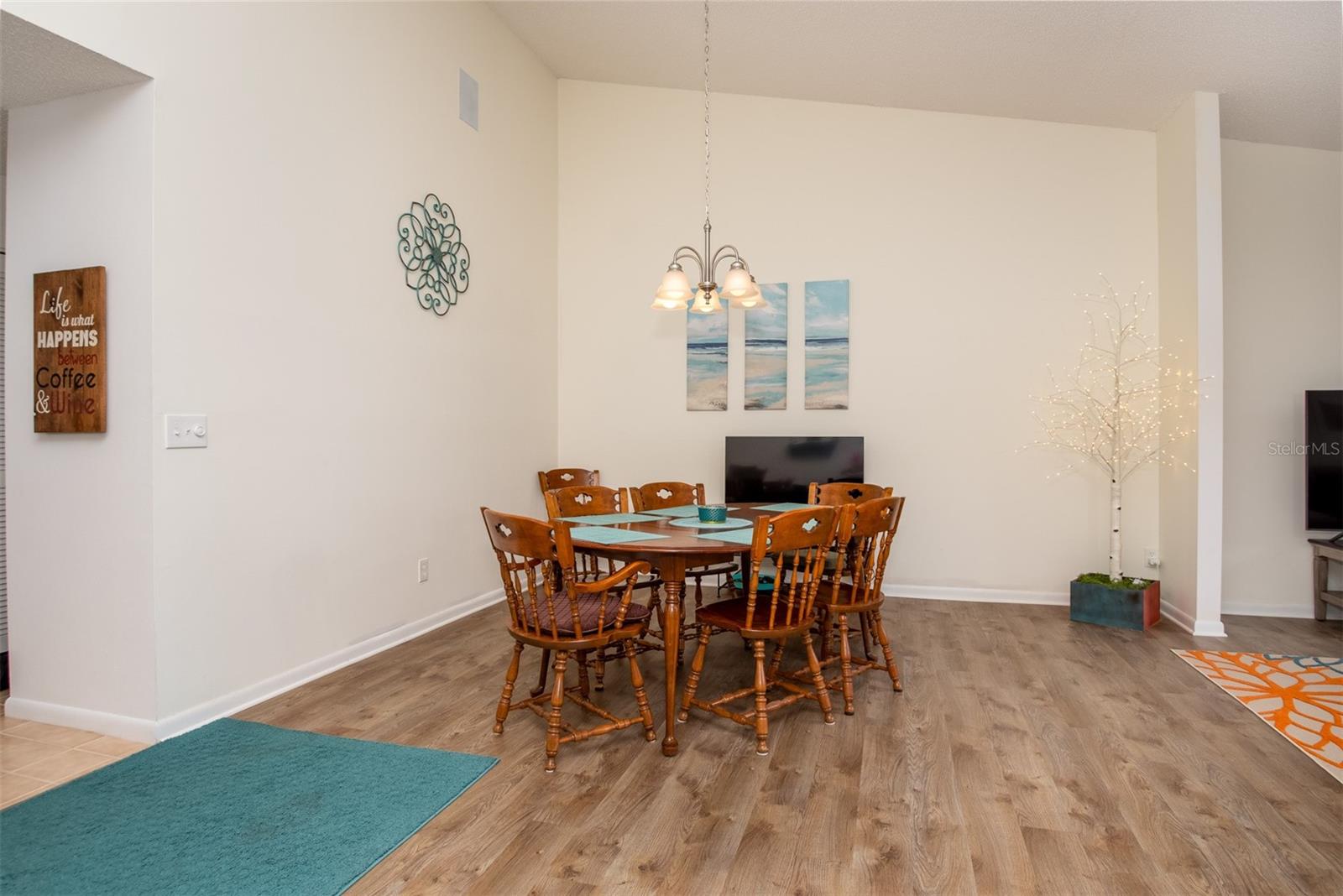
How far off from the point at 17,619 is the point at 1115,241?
20.5ft

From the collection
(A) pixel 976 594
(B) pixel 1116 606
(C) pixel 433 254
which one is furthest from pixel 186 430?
(B) pixel 1116 606

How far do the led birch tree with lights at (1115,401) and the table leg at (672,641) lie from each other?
337 cm

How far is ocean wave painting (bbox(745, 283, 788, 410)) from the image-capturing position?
539 centimetres

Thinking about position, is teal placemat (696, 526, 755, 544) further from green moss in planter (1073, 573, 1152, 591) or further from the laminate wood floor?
green moss in planter (1073, 573, 1152, 591)

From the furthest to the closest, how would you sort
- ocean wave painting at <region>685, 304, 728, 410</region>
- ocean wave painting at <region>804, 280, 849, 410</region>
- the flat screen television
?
ocean wave painting at <region>685, 304, 728, 410</region> → ocean wave painting at <region>804, 280, 849, 410</region> → the flat screen television

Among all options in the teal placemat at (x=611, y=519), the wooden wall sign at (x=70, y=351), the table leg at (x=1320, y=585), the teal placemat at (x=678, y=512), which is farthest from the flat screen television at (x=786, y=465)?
the wooden wall sign at (x=70, y=351)

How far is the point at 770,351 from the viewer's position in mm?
5406

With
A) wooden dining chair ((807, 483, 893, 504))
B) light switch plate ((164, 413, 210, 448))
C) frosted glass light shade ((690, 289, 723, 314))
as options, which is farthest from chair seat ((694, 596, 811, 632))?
light switch plate ((164, 413, 210, 448))

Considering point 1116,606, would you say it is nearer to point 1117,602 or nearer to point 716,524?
point 1117,602

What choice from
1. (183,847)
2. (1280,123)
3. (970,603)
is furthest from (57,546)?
(1280,123)

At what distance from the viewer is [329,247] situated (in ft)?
11.5

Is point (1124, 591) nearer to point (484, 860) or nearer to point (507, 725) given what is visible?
point (507, 725)

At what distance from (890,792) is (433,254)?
3608 millimetres

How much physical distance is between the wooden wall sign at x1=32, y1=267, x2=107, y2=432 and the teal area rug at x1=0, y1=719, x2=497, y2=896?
1259 mm
